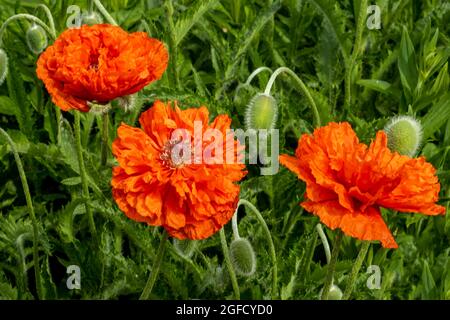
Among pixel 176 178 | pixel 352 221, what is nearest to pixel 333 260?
pixel 352 221

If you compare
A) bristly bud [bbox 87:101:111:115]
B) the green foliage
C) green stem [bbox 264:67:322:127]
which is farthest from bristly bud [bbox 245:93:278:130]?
bristly bud [bbox 87:101:111:115]

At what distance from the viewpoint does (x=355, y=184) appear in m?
0.89

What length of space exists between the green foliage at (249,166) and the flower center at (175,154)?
11.2 inches

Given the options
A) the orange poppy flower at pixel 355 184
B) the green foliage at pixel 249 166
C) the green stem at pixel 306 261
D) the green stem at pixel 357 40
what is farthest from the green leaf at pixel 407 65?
the orange poppy flower at pixel 355 184

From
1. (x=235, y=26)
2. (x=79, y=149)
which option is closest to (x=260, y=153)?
(x=79, y=149)

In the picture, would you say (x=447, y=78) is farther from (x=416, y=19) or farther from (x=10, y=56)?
(x=10, y=56)

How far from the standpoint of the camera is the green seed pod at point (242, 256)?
1164 millimetres

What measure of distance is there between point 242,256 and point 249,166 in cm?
45

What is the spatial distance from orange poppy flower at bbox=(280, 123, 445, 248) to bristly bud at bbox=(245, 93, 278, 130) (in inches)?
10.7

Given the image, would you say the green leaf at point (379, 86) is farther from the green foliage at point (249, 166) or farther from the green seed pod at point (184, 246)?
the green seed pod at point (184, 246)

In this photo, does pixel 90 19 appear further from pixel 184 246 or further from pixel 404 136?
pixel 404 136

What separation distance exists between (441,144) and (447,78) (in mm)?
137

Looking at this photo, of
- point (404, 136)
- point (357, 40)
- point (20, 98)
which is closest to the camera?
point (404, 136)

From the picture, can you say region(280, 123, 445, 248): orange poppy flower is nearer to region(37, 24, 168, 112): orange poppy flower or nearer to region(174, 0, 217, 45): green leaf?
region(37, 24, 168, 112): orange poppy flower
